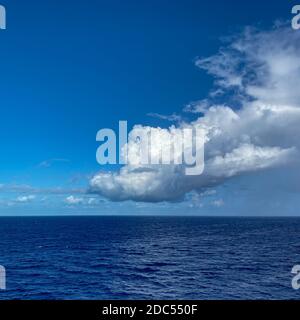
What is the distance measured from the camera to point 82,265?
199ft

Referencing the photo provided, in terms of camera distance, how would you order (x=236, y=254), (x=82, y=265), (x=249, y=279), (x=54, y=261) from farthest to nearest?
(x=236, y=254) < (x=54, y=261) < (x=82, y=265) < (x=249, y=279)

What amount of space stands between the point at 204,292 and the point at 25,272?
31.0 metres
